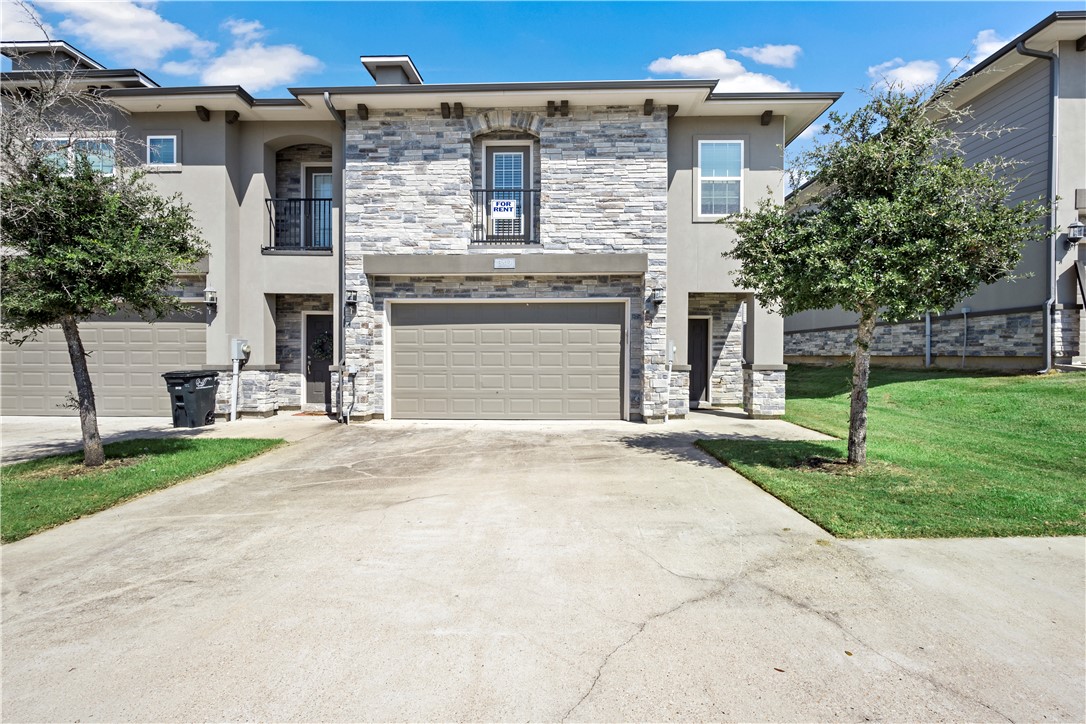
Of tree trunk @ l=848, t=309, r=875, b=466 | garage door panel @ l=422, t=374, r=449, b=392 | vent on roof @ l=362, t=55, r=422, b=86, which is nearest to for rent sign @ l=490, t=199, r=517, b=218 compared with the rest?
garage door panel @ l=422, t=374, r=449, b=392

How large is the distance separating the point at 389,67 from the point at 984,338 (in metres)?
16.8

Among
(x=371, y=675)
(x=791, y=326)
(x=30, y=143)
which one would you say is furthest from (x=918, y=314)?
(x=791, y=326)

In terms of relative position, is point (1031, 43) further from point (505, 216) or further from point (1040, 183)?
point (505, 216)

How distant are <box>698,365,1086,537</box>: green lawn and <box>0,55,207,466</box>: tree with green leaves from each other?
8.49 m

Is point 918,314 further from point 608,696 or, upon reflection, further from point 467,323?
point 467,323

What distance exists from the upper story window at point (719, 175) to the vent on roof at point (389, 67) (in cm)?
715

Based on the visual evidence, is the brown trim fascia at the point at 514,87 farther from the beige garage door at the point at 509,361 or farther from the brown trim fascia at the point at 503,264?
the beige garage door at the point at 509,361

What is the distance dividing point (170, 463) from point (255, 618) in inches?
209

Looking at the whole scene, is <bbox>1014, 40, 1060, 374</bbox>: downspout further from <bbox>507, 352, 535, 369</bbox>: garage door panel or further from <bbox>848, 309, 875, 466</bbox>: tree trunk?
<bbox>507, 352, 535, 369</bbox>: garage door panel

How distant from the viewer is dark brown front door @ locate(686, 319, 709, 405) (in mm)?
13883

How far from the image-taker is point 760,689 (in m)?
2.76

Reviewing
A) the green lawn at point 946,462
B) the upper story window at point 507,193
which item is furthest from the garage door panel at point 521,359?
the green lawn at point 946,462

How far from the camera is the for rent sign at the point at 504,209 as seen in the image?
1199cm

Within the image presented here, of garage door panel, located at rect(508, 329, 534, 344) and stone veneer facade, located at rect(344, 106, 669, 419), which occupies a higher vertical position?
stone veneer facade, located at rect(344, 106, 669, 419)
